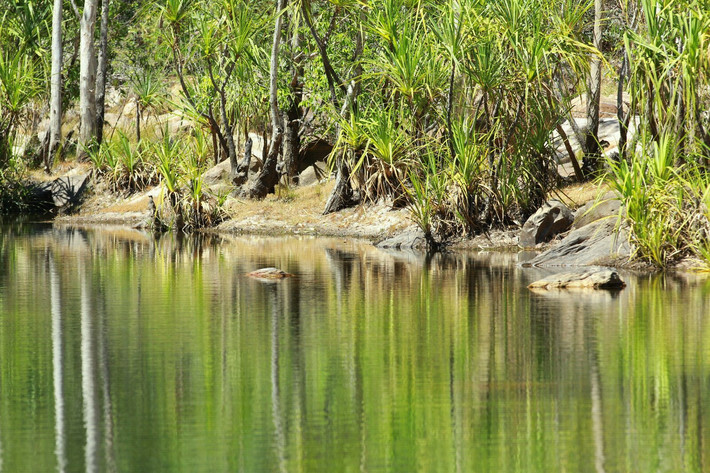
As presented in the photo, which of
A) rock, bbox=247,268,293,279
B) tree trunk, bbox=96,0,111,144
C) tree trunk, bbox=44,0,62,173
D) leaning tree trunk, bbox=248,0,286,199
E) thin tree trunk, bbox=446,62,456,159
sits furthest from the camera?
tree trunk, bbox=44,0,62,173

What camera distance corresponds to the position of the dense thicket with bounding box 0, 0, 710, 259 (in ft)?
51.3

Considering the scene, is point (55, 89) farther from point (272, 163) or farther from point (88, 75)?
point (272, 163)

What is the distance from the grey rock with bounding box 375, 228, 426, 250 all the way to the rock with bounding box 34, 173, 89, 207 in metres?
11.4

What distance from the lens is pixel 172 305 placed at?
37.8ft

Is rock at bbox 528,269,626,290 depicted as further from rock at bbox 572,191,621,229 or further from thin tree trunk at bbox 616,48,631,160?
rock at bbox 572,191,621,229

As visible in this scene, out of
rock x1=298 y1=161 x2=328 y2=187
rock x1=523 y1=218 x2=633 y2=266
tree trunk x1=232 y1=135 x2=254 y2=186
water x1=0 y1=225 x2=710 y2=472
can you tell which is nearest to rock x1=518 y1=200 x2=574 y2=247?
rock x1=523 y1=218 x2=633 y2=266

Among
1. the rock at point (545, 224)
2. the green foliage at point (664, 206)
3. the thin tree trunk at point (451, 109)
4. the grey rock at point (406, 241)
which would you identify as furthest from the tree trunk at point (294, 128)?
the green foliage at point (664, 206)

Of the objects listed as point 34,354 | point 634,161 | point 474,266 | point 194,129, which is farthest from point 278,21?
point 34,354

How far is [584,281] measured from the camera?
13.3 metres

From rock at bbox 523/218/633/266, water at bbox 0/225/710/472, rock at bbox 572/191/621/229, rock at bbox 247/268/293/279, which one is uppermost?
rock at bbox 572/191/621/229

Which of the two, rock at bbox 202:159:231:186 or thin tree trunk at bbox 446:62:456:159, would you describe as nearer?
thin tree trunk at bbox 446:62:456:159

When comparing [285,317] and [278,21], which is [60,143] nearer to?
[278,21]

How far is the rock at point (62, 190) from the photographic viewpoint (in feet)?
95.2

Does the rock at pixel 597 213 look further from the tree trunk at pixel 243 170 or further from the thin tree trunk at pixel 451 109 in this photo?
the tree trunk at pixel 243 170
